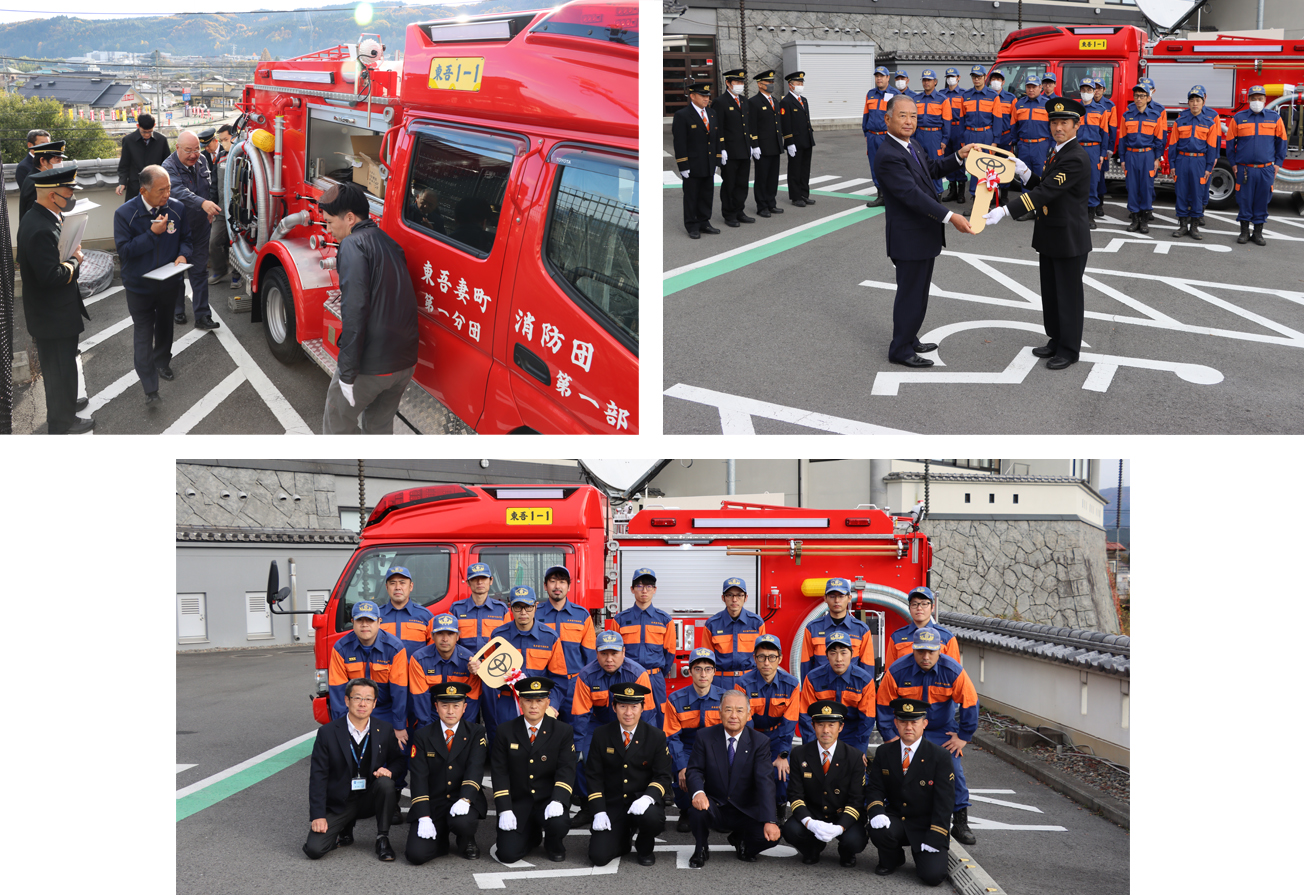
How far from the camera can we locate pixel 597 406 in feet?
14.5

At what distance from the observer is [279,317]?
22.5 ft

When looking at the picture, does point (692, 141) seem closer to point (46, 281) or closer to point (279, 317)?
point (279, 317)

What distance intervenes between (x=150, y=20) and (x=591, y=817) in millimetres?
5107

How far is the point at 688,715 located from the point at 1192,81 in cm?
1197

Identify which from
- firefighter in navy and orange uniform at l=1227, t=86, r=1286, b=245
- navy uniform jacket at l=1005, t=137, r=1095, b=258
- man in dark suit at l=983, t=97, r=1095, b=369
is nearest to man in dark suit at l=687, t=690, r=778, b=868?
man in dark suit at l=983, t=97, r=1095, b=369

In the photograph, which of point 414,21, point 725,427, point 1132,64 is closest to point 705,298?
point 725,427

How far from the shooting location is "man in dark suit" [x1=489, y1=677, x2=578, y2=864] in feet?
16.9

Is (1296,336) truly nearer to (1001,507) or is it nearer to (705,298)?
(705,298)

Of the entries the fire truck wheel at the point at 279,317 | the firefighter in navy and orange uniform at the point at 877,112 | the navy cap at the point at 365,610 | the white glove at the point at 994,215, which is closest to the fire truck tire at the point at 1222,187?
the firefighter in navy and orange uniform at the point at 877,112

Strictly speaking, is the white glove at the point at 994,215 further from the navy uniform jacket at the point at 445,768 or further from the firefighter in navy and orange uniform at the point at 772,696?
the navy uniform jacket at the point at 445,768

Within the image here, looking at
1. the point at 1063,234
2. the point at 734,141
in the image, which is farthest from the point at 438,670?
the point at 734,141

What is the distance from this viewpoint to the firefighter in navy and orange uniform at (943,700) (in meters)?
5.39

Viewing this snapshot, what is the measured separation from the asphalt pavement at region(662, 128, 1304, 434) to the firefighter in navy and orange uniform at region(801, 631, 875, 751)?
1.40 meters

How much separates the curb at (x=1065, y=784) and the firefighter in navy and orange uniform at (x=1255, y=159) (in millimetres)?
6570
